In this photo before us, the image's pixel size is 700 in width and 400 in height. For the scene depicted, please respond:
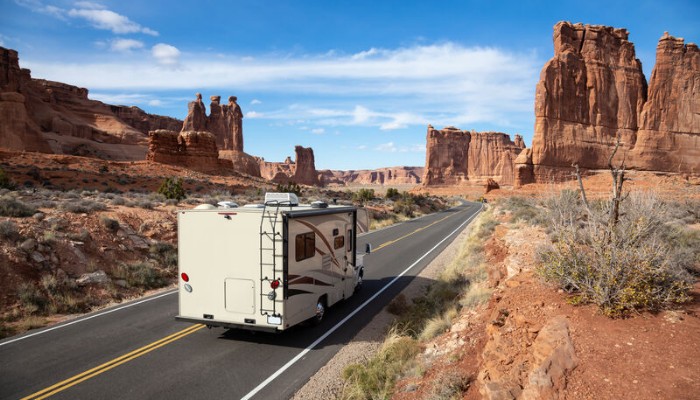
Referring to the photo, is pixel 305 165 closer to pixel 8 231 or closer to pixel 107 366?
pixel 8 231

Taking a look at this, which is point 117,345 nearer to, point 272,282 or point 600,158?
point 272,282

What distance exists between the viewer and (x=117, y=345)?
8375mm

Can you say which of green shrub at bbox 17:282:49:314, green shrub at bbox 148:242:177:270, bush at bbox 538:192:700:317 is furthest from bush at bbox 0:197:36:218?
bush at bbox 538:192:700:317

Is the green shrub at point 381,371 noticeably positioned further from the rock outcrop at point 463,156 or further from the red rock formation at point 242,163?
the rock outcrop at point 463,156

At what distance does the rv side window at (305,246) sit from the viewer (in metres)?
8.66

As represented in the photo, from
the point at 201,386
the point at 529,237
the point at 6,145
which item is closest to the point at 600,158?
the point at 529,237

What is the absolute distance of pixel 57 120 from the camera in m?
82.1

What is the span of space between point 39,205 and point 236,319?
48.0ft

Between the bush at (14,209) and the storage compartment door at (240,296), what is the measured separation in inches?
480

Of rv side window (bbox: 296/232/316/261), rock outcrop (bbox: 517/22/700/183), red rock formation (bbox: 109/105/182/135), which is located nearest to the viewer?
rv side window (bbox: 296/232/316/261)

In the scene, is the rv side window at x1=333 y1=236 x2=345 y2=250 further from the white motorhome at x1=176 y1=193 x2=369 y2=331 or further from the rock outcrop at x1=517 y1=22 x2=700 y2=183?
the rock outcrop at x1=517 y1=22 x2=700 y2=183

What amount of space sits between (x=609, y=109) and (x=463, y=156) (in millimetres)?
99255

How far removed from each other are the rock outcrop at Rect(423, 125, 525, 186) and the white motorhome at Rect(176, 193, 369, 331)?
13894 centimetres

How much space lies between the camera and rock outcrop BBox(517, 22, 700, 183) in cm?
5312
